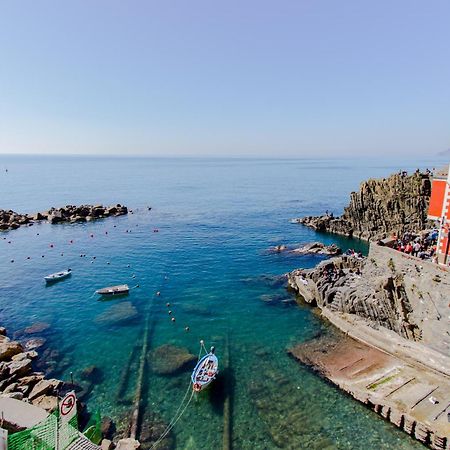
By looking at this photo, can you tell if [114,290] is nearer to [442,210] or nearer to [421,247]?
[421,247]

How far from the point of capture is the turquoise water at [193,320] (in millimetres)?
24734

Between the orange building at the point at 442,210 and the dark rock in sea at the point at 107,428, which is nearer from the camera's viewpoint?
the dark rock in sea at the point at 107,428

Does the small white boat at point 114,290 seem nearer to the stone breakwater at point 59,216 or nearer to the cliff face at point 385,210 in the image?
the stone breakwater at point 59,216

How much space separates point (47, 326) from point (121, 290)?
33.9ft

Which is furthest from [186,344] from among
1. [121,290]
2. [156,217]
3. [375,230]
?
[156,217]

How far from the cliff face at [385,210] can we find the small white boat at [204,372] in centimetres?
5319

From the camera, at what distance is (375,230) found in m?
76.3

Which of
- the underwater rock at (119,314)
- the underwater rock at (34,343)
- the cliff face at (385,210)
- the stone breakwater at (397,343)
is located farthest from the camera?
the cliff face at (385,210)

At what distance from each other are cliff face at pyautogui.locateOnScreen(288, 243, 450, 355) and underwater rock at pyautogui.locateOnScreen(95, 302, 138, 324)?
22.0 m

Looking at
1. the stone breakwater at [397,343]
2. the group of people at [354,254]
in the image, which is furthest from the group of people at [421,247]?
the group of people at [354,254]

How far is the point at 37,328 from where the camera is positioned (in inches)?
1490

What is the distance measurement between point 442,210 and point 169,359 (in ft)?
96.9

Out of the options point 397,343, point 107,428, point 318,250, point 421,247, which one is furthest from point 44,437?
point 318,250

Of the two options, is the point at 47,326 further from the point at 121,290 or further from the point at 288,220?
the point at 288,220
